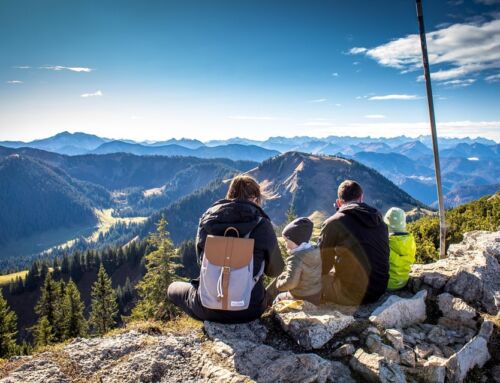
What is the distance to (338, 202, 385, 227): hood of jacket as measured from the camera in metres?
8.65

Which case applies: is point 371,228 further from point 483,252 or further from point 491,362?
point 483,252

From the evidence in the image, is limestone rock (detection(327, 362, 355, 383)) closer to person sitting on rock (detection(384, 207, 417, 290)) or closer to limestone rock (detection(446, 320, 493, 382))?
limestone rock (detection(446, 320, 493, 382))

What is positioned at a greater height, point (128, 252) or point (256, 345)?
point (256, 345)

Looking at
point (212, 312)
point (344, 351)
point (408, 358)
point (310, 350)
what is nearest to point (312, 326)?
point (310, 350)

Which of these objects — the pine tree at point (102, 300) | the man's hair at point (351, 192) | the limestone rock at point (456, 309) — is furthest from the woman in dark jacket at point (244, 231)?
the pine tree at point (102, 300)

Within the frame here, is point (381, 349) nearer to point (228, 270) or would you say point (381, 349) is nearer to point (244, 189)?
point (228, 270)

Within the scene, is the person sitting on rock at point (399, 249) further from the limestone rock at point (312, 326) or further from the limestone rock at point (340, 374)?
the limestone rock at point (340, 374)

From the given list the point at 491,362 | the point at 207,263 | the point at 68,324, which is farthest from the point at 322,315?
the point at 68,324

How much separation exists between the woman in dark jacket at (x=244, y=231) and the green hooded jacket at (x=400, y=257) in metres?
3.92

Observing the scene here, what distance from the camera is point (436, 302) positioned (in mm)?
9188

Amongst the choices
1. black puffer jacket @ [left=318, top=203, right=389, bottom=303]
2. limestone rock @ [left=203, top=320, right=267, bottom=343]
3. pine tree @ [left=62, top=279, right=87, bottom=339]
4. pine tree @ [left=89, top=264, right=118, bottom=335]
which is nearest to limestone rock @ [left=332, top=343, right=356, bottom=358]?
limestone rock @ [left=203, top=320, right=267, bottom=343]

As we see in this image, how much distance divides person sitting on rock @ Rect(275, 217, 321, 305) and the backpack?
1.93m

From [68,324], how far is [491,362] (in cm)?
5040

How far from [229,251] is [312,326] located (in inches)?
98.0
